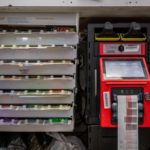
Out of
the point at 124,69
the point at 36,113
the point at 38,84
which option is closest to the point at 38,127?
the point at 36,113

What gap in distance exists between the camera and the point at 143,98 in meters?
1.02

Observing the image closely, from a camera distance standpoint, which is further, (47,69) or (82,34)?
(82,34)

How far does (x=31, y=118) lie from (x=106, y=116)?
37 centimetres

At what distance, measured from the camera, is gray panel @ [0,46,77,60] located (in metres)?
1.16

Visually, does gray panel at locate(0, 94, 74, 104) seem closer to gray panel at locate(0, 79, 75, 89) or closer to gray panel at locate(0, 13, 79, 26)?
gray panel at locate(0, 79, 75, 89)

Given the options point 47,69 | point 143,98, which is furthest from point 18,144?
point 143,98

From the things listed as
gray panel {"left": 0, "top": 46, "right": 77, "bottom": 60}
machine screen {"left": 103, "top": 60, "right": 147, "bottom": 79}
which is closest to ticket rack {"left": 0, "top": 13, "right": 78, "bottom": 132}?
gray panel {"left": 0, "top": 46, "right": 77, "bottom": 60}

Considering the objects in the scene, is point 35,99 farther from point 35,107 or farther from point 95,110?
point 95,110

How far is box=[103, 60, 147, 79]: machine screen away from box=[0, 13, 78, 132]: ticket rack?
0.56 ft

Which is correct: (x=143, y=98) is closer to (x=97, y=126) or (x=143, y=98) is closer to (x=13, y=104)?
(x=97, y=126)

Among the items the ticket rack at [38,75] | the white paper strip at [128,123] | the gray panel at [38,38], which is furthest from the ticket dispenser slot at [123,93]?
the gray panel at [38,38]

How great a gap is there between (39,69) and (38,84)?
7cm

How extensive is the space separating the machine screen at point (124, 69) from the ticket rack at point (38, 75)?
0.17 metres

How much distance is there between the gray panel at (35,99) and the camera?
1.15 meters
